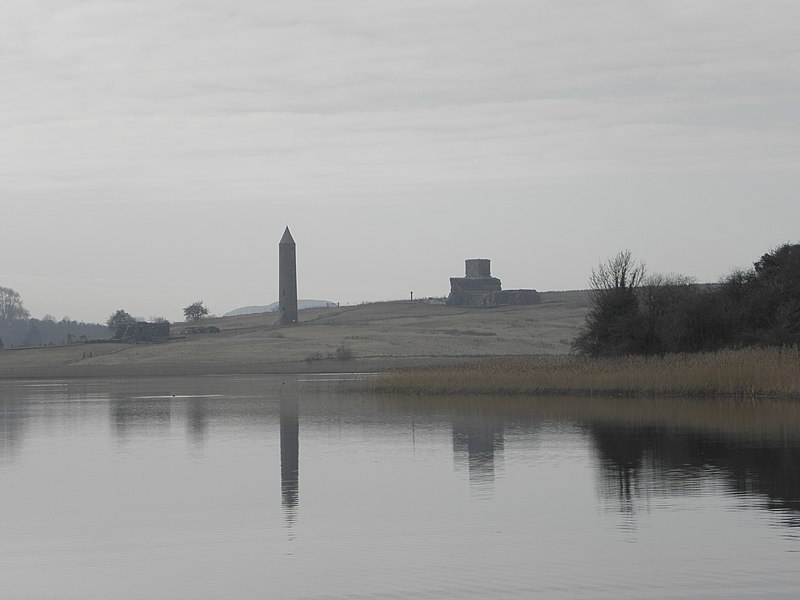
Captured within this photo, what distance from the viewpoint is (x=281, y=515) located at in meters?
21.9

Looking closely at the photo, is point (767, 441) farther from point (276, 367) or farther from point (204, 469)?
point (276, 367)

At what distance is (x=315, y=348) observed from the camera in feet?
454

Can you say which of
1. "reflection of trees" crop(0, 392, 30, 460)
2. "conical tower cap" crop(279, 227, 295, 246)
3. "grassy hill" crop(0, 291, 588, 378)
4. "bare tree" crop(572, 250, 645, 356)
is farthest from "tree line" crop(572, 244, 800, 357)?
"conical tower cap" crop(279, 227, 295, 246)

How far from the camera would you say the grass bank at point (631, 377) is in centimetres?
4738

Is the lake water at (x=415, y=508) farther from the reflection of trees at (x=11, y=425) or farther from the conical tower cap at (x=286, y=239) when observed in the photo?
the conical tower cap at (x=286, y=239)

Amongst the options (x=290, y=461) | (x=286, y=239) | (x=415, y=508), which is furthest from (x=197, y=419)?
(x=286, y=239)

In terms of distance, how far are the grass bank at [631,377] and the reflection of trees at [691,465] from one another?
12158 millimetres

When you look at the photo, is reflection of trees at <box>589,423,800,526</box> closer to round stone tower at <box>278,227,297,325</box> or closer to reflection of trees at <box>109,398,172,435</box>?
reflection of trees at <box>109,398,172,435</box>

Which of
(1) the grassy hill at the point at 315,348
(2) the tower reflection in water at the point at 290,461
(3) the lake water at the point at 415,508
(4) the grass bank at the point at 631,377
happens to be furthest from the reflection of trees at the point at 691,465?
(1) the grassy hill at the point at 315,348

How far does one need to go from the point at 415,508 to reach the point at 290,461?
370 inches

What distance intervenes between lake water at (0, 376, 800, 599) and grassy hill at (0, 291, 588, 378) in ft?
269

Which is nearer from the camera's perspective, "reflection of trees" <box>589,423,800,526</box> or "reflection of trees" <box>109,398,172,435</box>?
"reflection of trees" <box>589,423,800,526</box>

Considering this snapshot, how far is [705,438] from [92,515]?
17.8 meters

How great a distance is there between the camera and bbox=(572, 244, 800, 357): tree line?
199 feet
